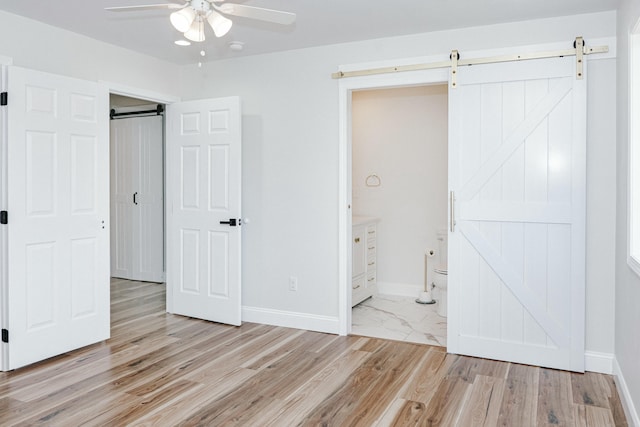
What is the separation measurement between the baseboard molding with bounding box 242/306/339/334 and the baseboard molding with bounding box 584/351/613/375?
1894 millimetres

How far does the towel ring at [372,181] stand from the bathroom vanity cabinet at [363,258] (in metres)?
0.47

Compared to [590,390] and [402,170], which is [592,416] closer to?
[590,390]

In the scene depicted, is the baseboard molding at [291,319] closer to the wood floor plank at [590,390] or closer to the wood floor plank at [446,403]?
the wood floor plank at [446,403]

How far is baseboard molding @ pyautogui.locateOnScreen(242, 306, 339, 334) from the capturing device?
4.22 m

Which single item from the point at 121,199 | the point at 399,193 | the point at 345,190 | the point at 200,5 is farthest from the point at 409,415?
the point at 121,199

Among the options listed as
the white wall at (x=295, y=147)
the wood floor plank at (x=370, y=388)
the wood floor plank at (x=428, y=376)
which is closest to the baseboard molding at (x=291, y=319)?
the white wall at (x=295, y=147)

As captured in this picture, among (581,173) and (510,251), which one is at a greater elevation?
(581,173)

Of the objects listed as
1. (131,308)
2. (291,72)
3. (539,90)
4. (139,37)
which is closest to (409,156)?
(291,72)

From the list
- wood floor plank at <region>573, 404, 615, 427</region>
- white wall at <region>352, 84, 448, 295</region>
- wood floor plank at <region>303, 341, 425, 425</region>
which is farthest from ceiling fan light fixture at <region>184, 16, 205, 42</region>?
white wall at <region>352, 84, 448, 295</region>

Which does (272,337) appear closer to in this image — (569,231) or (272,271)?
(272,271)

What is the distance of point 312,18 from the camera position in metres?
Result: 3.48

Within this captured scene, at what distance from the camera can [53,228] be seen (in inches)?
139

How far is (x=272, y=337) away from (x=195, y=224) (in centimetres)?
132

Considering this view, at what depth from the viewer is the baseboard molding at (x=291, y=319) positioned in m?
4.22
